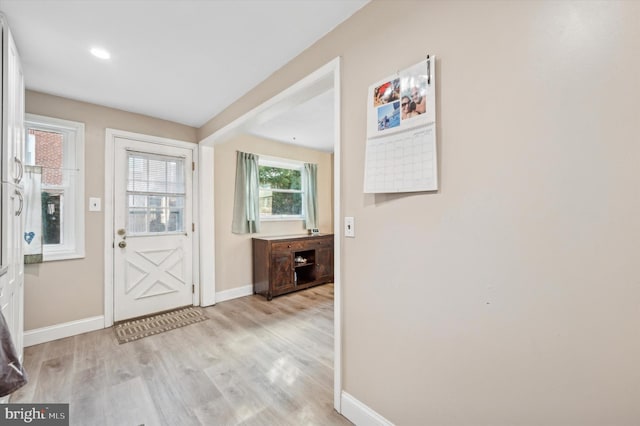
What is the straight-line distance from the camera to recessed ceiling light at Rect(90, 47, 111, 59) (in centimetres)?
193

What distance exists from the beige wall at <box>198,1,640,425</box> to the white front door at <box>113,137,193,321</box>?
2.85 metres

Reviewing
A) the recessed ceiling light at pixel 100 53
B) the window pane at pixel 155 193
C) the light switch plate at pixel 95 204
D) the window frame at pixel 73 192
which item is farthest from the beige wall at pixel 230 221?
the recessed ceiling light at pixel 100 53

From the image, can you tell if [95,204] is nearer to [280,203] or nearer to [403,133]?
[280,203]

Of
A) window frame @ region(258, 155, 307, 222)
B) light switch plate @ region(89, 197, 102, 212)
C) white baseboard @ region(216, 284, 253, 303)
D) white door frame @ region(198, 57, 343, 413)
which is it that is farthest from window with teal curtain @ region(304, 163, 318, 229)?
light switch plate @ region(89, 197, 102, 212)

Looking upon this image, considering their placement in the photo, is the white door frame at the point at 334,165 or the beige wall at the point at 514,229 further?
the white door frame at the point at 334,165

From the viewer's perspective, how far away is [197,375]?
79.8 inches

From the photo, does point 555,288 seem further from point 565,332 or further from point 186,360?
point 186,360

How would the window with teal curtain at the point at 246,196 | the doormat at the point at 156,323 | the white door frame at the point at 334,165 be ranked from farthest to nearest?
the window with teal curtain at the point at 246,196 → the doormat at the point at 156,323 → the white door frame at the point at 334,165

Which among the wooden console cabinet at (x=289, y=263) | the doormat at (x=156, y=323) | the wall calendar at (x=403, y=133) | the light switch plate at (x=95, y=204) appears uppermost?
the wall calendar at (x=403, y=133)

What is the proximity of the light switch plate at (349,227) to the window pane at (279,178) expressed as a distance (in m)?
2.95

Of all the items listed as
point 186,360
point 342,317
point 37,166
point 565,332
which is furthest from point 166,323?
point 565,332

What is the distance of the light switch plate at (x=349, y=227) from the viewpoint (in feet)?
5.26

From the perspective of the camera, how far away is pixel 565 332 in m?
0.89

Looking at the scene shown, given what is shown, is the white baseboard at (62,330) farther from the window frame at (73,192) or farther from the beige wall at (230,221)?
the beige wall at (230,221)
